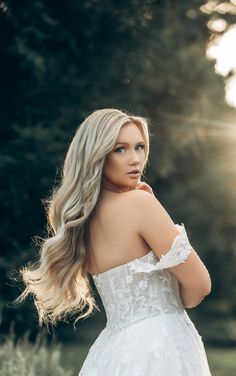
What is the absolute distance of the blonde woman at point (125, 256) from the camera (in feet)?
11.2

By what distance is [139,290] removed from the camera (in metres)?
3.58

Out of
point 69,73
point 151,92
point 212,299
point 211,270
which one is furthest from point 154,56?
point 212,299

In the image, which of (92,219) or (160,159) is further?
(160,159)

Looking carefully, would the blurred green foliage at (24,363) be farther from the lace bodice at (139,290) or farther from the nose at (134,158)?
the nose at (134,158)

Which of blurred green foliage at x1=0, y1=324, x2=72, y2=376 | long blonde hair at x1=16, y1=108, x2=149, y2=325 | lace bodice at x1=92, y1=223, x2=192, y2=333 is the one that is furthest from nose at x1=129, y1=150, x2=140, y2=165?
blurred green foliage at x1=0, y1=324, x2=72, y2=376

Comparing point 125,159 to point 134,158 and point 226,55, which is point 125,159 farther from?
point 226,55

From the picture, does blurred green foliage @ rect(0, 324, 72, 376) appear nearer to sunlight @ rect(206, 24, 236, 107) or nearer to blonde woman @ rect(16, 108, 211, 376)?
blonde woman @ rect(16, 108, 211, 376)

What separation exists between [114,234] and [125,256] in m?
0.10

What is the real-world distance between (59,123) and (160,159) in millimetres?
1997

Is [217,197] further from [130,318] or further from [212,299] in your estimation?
[130,318]

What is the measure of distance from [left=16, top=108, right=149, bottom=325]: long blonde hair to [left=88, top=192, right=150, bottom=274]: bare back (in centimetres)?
6

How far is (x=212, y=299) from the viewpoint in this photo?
65.5 feet

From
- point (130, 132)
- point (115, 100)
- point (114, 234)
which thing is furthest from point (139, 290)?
point (115, 100)

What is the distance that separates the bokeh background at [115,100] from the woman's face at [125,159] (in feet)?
30.2
